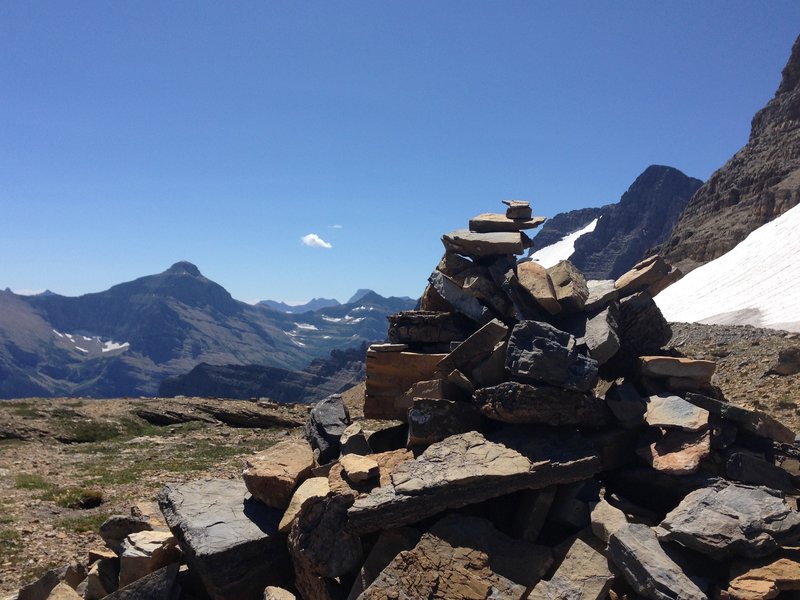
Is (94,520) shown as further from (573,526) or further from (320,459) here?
(573,526)

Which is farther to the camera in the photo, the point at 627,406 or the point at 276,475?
the point at 276,475

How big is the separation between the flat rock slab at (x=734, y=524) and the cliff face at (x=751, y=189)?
104207 millimetres

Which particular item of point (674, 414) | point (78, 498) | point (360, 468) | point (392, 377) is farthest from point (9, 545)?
point (674, 414)

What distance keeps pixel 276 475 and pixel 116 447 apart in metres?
20.3

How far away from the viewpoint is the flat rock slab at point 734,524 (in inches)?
350

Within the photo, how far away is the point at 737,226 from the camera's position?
360ft

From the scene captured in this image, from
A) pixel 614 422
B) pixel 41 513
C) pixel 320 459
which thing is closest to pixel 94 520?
pixel 41 513

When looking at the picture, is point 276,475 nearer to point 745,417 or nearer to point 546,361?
point 546,361

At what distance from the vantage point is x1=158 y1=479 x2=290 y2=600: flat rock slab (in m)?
11.0

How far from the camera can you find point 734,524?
9125mm

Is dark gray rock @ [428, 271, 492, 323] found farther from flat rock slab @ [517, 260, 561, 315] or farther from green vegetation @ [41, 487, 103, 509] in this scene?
green vegetation @ [41, 487, 103, 509]

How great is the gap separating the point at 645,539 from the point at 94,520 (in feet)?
52.7

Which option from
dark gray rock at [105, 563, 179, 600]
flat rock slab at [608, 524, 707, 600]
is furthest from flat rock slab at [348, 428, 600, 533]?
dark gray rock at [105, 563, 179, 600]

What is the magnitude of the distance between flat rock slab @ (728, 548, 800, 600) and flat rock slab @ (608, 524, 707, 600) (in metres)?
0.69
